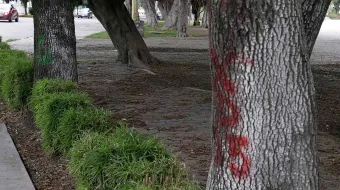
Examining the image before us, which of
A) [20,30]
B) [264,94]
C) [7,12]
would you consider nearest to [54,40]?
[264,94]

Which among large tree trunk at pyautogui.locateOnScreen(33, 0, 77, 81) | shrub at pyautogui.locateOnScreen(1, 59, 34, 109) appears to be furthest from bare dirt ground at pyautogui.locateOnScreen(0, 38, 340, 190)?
large tree trunk at pyautogui.locateOnScreen(33, 0, 77, 81)

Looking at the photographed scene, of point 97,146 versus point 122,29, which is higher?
point 122,29

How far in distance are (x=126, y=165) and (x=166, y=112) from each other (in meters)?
4.77

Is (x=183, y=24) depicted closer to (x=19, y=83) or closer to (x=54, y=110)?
(x=19, y=83)

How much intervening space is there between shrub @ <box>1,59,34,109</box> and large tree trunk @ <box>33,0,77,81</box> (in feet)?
2.05

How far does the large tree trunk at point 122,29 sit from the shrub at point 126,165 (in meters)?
9.70

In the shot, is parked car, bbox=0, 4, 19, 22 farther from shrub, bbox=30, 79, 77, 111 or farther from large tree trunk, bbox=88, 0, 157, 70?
shrub, bbox=30, 79, 77, 111

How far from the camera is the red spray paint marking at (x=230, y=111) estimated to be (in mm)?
3953

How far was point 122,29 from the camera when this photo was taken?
15.3 meters

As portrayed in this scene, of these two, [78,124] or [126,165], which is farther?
[78,124]

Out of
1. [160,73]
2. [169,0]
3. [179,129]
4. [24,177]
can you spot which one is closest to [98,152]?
[24,177]

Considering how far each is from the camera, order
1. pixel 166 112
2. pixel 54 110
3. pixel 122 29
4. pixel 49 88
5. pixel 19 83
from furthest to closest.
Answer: pixel 122 29 < pixel 19 83 < pixel 166 112 < pixel 49 88 < pixel 54 110

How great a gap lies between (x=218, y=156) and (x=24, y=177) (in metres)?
3.38

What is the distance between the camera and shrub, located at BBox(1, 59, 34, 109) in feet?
33.0
